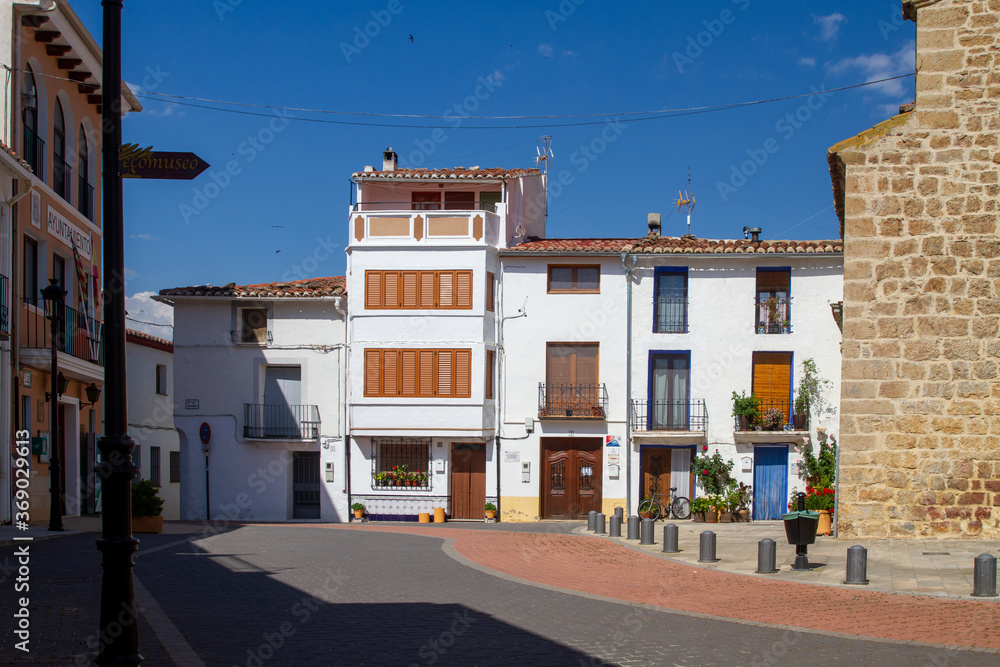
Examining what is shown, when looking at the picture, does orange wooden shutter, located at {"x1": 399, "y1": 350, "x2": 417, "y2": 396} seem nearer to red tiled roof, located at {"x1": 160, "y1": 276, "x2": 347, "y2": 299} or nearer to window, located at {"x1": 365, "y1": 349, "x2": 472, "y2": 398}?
window, located at {"x1": 365, "y1": 349, "x2": 472, "y2": 398}

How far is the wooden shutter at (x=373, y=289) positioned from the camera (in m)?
31.3

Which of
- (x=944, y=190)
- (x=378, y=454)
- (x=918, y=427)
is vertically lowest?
(x=378, y=454)

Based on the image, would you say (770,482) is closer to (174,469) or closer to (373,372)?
(373,372)

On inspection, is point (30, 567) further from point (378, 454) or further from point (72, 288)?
point (378, 454)

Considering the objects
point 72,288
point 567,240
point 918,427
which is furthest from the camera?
point 567,240

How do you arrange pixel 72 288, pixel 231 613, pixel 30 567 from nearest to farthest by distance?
pixel 231 613 → pixel 30 567 → pixel 72 288

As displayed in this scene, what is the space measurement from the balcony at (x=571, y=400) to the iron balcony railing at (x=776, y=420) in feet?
13.4

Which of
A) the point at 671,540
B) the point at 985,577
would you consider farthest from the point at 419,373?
the point at 985,577

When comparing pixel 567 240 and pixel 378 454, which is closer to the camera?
pixel 378 454

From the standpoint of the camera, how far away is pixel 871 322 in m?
16.5

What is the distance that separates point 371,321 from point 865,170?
17.9m

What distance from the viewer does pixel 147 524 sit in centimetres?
1998

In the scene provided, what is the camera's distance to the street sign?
266 inches

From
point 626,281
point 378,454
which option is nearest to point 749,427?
point 626,281
